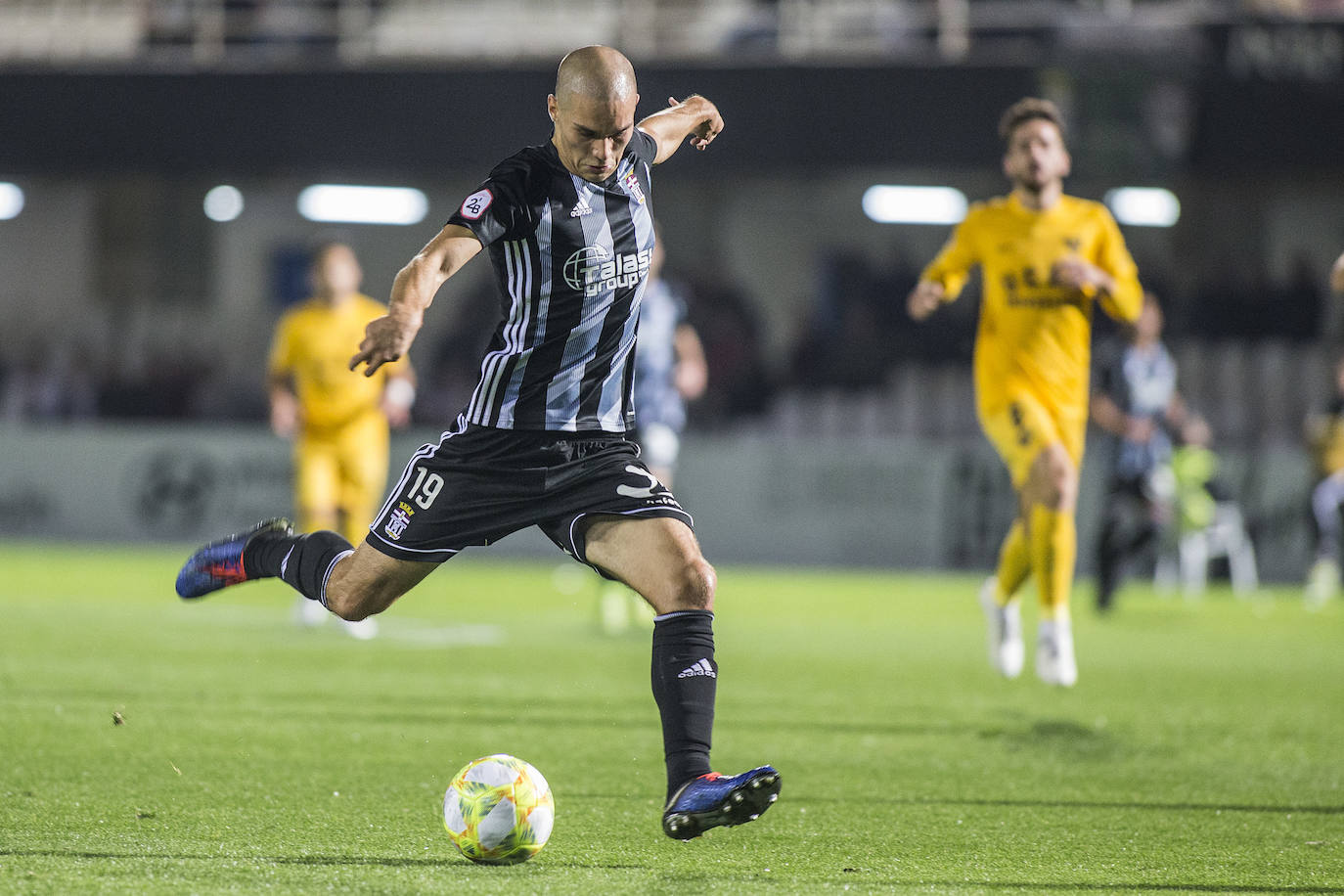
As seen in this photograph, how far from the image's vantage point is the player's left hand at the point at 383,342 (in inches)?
148

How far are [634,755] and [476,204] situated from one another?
2427 mm

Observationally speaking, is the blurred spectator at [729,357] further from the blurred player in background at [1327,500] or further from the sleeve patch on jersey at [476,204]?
the sleeve patch on jersey at [476,204]

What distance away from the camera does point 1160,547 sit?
1620cm

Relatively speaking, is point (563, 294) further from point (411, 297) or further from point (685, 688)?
point (685, 688)

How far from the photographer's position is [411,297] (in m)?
3.85

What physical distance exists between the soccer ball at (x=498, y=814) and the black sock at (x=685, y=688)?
34 cm

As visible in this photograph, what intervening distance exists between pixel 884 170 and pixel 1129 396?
21.1 ft

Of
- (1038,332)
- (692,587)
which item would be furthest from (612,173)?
(1038,332)

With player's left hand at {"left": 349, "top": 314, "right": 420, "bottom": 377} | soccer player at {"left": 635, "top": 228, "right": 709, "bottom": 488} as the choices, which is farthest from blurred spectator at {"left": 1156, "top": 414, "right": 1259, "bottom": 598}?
player's left hand at {"left": 349, "top": 314, "right": 420, "bottom": 377}

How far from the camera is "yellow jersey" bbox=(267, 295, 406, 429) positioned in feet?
32.9

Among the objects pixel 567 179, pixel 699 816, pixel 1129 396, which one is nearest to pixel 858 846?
pixel 699 816

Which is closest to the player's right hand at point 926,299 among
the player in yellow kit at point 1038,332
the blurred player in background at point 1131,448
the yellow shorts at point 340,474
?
the player in yellow kit at point 1038,332

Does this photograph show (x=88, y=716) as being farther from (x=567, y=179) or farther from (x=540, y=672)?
(x=567, y=179)

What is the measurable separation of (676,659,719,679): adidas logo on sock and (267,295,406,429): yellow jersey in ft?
19.9
